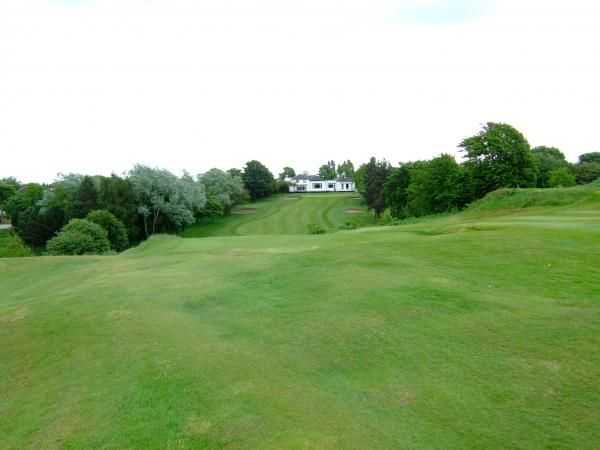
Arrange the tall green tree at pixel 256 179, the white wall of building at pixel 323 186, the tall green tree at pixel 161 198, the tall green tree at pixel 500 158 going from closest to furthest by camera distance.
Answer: the tall green tree at pixel 500 158 < the tall green tree at pixel 161 198 < the tall green tree at pixel 256 179 < the white wall of building at pixel 323 186

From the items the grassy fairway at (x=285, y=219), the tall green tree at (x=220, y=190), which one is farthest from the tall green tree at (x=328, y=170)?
the tall green tree at (x=220, y=190)

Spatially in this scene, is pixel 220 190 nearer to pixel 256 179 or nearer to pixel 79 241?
pixel 256 179

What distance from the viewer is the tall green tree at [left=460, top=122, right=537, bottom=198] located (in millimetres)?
38406

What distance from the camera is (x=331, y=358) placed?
656 cm

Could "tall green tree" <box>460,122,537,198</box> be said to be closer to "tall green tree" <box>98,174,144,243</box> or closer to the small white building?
"tall green tree" <box>98,174,144,243</box>

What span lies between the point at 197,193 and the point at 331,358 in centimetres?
5698

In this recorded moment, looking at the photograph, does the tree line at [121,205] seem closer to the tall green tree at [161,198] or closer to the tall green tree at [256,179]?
the tall green tree at [161,198]

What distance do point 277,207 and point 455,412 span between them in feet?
249

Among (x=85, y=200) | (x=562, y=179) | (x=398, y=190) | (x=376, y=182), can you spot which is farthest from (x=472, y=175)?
(x=85, y=200)

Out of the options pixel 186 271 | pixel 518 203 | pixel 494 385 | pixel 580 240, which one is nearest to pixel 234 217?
pixel 518 203

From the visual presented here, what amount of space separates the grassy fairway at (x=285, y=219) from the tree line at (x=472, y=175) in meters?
7.87

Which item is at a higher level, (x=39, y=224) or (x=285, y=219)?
(x=39, y=224)

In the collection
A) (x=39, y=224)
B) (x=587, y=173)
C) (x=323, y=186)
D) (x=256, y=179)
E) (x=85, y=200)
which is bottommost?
(x=39, y=224)

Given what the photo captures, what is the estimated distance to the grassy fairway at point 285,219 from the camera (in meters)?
55.7
